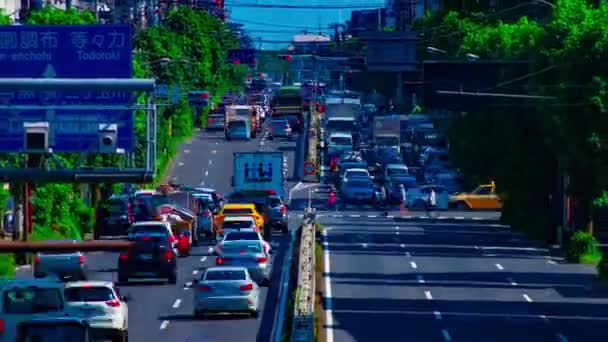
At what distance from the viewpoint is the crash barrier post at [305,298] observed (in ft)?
102

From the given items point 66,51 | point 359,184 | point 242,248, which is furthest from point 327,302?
point 359,184

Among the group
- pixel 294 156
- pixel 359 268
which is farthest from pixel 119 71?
pixel 294 156

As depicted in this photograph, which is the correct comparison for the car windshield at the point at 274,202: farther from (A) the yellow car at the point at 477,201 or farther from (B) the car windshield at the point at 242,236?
(A) the yellow car at the point at 477,201

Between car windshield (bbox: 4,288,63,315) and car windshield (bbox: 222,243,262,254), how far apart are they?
18.2 m

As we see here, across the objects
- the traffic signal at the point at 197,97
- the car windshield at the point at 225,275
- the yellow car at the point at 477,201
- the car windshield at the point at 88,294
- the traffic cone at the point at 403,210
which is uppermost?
the traffic signal at the point at 197,97

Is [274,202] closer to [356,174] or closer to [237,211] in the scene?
[237,211]

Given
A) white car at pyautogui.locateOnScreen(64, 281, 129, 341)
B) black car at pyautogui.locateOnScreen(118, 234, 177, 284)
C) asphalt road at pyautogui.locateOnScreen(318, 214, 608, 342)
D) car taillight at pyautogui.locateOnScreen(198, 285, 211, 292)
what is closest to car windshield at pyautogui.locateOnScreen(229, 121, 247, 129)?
asphalt road at pyautogui.locateOnScreen(318, 214, 608, 342)

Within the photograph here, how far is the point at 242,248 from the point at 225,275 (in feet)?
26.8

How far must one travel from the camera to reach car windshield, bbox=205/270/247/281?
140 feet

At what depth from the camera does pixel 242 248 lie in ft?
168

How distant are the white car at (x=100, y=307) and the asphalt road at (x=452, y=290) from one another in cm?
485

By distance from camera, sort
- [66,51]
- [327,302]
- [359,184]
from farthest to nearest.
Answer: [359,184]
[327,302]
[66,51]

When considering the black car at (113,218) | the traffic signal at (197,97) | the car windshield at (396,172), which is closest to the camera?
the black car at (113,218)

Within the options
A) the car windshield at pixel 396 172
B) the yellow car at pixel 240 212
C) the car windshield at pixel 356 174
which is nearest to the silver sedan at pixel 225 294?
the yellow car at pixel 240 212
